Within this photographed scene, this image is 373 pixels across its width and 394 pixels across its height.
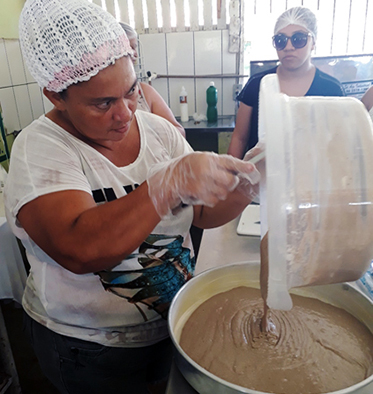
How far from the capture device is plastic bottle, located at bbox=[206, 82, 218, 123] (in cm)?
310

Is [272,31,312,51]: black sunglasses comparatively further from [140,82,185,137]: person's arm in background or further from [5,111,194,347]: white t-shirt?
[5,111,194,347]: white t-shirt

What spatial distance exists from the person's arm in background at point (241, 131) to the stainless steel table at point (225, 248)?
3.35 feet

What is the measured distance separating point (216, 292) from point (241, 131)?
1.51 meters

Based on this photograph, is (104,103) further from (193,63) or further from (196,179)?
(193,63)

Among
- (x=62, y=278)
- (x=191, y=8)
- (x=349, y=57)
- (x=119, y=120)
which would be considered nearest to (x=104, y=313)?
(x=62, y=278)

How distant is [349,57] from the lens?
2463 mm

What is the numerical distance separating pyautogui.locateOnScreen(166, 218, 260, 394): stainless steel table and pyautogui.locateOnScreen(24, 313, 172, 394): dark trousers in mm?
285

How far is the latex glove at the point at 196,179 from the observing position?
0.71 meters

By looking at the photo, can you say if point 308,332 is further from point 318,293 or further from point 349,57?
point 349,57

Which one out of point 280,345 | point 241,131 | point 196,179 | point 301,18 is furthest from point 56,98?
point 301,18

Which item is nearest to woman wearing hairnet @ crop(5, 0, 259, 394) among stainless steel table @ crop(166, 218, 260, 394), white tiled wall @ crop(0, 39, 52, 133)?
stainless steel table @ crop(166, 218, 260, 394)

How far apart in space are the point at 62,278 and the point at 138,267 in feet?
0.65

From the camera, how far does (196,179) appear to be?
0.71 meters

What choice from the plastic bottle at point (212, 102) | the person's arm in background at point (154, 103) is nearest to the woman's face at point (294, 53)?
the person's arm in background at point (154, 103)
